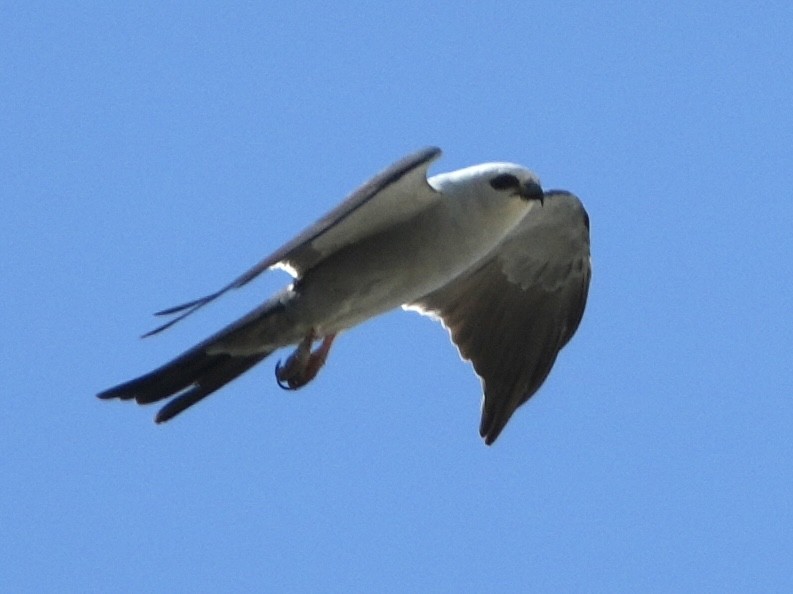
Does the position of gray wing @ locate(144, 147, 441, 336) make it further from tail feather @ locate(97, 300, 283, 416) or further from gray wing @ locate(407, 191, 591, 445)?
gray wing @ locate(407, 191, 591, 445)

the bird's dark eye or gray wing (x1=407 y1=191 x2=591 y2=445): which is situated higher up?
the bird's dark eye

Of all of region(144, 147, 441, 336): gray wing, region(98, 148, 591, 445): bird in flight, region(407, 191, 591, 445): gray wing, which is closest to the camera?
region(144, 147, 441, 336): gray wing

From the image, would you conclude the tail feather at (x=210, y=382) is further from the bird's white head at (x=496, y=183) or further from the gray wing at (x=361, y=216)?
the bird's white head at (x=496, y=183)

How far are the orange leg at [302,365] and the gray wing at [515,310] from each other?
1006 millimetres

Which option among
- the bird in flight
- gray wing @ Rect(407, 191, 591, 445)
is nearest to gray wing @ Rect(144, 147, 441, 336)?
the bird in flight

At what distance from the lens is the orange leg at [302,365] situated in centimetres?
927

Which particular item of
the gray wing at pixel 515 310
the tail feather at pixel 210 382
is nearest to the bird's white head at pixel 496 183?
the gray wing at pixel 515 310

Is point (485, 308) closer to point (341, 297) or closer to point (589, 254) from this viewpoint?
point (589, 254)

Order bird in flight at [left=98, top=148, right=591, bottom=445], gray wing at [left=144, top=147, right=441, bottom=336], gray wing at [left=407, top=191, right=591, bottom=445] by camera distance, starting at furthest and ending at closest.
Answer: gray wing at [left=407, top=191, right=591, bottom=445] < bird in flight at [left=98, top=148, right=591, bottom=445] < gray wing at [left=144, top=147, right=441, bottom=336]

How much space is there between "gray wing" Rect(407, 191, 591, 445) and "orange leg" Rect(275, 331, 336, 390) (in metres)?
1.01

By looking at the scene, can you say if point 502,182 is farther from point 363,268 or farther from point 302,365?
point 302,365

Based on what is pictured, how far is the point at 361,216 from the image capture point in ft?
29.2

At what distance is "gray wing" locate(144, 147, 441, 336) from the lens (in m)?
7.96

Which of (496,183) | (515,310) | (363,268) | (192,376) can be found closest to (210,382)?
(192,376)
